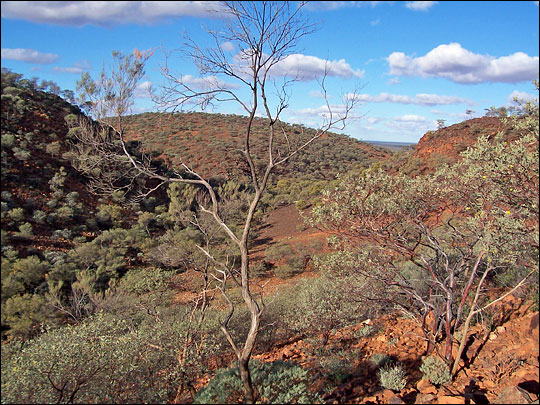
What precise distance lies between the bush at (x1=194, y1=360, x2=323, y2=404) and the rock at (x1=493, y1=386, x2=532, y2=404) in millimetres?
2401

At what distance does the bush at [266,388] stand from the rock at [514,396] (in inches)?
94.5

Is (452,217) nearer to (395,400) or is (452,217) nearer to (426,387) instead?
(426,387)

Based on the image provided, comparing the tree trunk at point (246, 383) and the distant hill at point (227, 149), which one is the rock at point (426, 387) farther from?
the distant hill at point (227, 149)

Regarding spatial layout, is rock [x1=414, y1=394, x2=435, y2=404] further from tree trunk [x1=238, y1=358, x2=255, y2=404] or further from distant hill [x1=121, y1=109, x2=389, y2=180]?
distant hill [x1=121, y1=109, x2=389, y2=180]

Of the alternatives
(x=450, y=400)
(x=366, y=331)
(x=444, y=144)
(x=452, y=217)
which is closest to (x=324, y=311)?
(x=366, y=331)

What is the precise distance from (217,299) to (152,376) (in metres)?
7.04

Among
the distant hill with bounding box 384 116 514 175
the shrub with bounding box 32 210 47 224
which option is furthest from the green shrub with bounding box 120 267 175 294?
the distant hill with bounding box 384 116 514 175

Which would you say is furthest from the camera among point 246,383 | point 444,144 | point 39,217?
point 444,144

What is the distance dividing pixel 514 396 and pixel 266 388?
322 cm

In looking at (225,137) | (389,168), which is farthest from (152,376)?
(225,137)

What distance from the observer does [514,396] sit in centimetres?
478

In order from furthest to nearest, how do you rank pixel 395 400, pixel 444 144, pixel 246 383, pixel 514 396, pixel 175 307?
pixel 444 144, pixel 175 307, pixel 395 400, pixel 514 396, pixel 246 383

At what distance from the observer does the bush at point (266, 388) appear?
460cm

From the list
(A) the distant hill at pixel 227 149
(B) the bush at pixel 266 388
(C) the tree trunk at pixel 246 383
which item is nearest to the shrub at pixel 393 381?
(B) the bush at pixel 266 388
